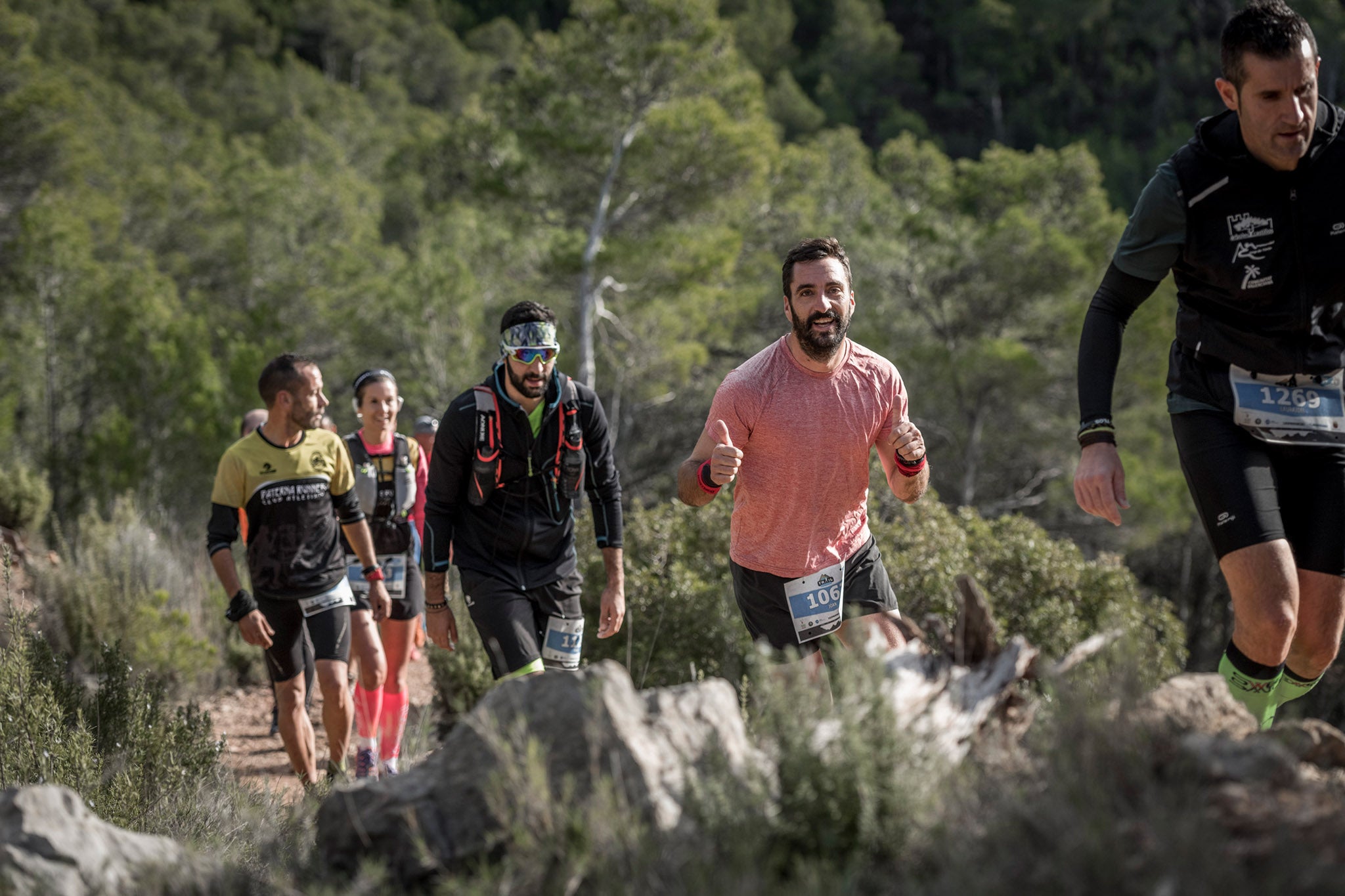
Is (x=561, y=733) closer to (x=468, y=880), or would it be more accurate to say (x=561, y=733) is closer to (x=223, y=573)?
(x=468, y=880)

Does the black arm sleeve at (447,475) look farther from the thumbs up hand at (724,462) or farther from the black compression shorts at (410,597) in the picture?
the black compression shorts at (410,597)

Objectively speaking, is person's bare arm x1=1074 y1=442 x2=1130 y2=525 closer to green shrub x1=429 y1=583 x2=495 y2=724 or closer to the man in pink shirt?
the man in pink shirt

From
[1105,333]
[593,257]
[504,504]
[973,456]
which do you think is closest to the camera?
[1105,333]

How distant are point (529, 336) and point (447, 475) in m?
0.63

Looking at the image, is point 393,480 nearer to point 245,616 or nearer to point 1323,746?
point 245,616

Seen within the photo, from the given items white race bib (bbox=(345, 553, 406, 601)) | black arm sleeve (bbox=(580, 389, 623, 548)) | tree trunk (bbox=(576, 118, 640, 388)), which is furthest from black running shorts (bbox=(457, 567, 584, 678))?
tree trunk (bbox=(576, 118, 640, 388))

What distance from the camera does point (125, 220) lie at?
2672 centimetres

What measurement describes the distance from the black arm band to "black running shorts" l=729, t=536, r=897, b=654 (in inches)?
95.0

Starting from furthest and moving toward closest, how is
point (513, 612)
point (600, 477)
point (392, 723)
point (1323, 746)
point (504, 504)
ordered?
point (392, 723) < point (600, 477) < point (504, 504) < point (513, 612) < point (1323, 746)

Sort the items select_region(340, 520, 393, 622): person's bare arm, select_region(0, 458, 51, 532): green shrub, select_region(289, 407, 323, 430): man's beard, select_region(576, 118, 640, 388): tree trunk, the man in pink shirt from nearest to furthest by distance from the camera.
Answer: the man in pink shirt
select_region(289, 407, 323, 430): man's beard
select_region(340, 520, 393, 622): person's bare arm
select_region(0, 458, 51, 532): green shrub
select_region(576, 118, 640, 388): tree trunk

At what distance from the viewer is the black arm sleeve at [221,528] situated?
17.5ft

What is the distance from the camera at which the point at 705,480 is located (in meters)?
3.74

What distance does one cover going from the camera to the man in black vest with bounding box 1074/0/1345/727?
9.90 ft

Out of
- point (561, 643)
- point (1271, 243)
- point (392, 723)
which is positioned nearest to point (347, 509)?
point (392, 723)
